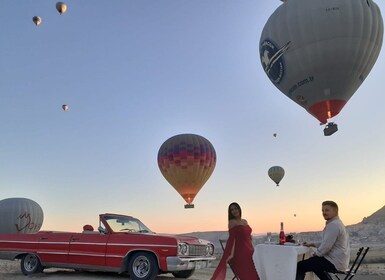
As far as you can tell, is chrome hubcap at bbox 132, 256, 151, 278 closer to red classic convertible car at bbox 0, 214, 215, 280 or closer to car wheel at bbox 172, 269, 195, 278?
red classic convertible car at bbox 0, 214, 215, 280

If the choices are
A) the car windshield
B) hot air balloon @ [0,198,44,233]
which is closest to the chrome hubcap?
the car windshield

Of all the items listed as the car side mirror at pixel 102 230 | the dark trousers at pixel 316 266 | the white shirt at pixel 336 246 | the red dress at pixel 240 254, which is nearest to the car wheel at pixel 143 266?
the car side mirror at pixel 102 230

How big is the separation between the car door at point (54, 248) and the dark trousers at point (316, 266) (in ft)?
22.5

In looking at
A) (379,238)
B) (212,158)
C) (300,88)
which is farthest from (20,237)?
(379,238)

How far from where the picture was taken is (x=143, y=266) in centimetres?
974

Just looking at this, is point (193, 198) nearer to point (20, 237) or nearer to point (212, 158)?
point (212, 158)

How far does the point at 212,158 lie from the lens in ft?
97.3

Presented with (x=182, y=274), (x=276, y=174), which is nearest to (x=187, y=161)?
(x=182, y=274)

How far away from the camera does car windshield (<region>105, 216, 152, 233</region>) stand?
1060cm

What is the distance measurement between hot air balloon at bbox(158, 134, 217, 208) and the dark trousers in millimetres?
21899

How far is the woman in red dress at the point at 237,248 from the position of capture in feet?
22.9

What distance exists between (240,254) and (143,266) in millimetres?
3549

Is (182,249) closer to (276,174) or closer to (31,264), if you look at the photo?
(31,264)

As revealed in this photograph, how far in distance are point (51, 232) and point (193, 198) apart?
825 inches
